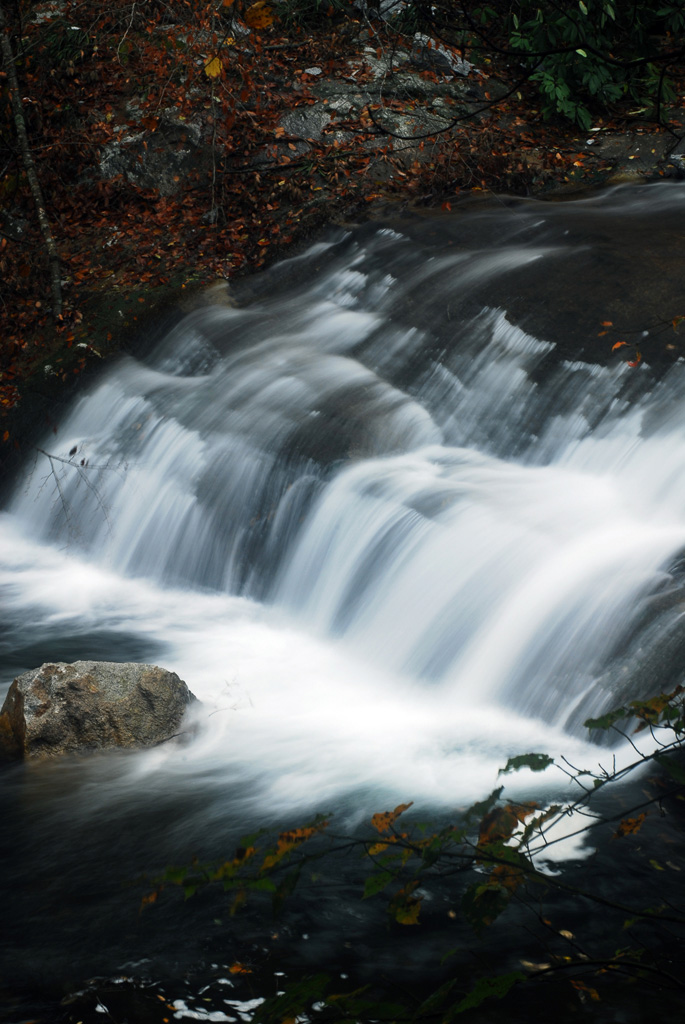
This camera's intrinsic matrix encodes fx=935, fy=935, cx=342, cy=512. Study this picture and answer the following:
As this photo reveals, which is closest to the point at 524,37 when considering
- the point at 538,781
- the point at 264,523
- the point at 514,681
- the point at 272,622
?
the point at 264,523

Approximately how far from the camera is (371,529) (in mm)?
6348

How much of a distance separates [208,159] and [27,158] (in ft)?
7.51

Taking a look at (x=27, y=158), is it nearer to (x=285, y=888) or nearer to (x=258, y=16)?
(x=258, y=16)

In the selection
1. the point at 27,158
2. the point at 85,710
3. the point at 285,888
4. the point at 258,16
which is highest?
the point at 258,16

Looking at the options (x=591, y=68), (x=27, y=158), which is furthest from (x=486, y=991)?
(x=591, y=68)

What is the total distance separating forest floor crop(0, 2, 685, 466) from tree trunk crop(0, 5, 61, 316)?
0.25 m

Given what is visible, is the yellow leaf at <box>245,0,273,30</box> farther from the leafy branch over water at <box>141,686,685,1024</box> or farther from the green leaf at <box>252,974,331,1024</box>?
the green leaf at <box>252,974,331,1024</box>

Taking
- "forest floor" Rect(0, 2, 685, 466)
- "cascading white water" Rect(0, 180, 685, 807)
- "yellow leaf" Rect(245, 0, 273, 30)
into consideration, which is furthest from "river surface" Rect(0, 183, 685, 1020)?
"yellow leaf" Rect(245, 0, 273, 30)

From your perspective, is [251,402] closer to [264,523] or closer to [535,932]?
[264,523]

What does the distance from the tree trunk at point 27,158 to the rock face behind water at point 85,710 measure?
6.20m

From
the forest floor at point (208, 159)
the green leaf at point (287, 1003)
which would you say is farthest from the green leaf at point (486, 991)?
the forest floor at point (208, 159)

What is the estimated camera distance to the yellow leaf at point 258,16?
12.2 m

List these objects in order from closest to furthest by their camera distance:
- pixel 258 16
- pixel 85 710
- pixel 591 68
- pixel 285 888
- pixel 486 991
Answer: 1. pixel 486 991
2. pixel 285 888
3. pixel 85 710
4. pixel 591 68
5. pixel 258 16

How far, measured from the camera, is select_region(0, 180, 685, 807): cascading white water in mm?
4824
